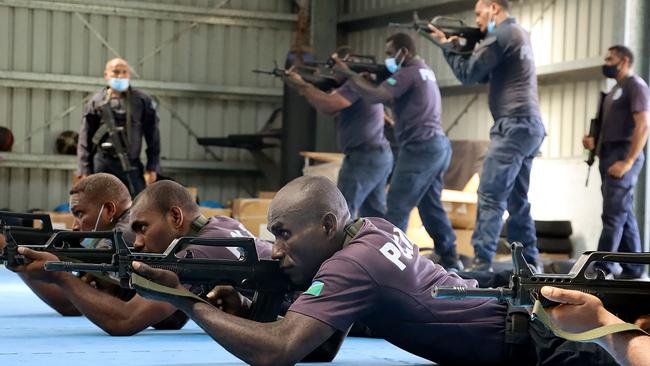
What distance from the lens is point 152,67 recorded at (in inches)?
741

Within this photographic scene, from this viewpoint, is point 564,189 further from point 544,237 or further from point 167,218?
point 167,218

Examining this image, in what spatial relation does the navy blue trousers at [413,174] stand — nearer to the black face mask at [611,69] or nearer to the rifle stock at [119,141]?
the black face mask at [611,69]

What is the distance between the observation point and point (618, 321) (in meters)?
3.25

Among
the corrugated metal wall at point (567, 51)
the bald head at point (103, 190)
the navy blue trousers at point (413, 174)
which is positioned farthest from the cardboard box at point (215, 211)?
the bald head at point (103, 190)

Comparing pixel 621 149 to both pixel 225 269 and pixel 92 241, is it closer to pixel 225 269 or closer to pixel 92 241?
pixel 92 241

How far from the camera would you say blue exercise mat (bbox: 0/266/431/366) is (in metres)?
4.88

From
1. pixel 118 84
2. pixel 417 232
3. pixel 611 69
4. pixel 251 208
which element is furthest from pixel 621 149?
pixel 251 208

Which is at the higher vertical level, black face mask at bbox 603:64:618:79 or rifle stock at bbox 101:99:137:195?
black face mask at bbox 603:64:618:79

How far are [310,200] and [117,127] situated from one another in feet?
26.3

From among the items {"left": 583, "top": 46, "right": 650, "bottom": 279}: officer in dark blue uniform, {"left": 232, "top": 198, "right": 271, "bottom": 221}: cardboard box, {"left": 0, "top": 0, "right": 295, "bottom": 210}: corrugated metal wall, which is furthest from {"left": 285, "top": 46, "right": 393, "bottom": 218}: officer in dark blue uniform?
{"left": 0, "top": 0, "right": 295, "bottom": 210}: corrugated metal wall

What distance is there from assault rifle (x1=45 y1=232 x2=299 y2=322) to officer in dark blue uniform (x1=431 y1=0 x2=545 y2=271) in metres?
5.56

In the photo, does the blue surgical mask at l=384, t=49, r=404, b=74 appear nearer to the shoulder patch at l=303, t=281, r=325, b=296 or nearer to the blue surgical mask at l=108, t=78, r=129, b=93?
the blue surgical mask at l=108, t=78, r=129, b=93

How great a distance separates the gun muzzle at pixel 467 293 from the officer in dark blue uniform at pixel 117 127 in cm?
877

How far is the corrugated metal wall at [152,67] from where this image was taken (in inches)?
708
